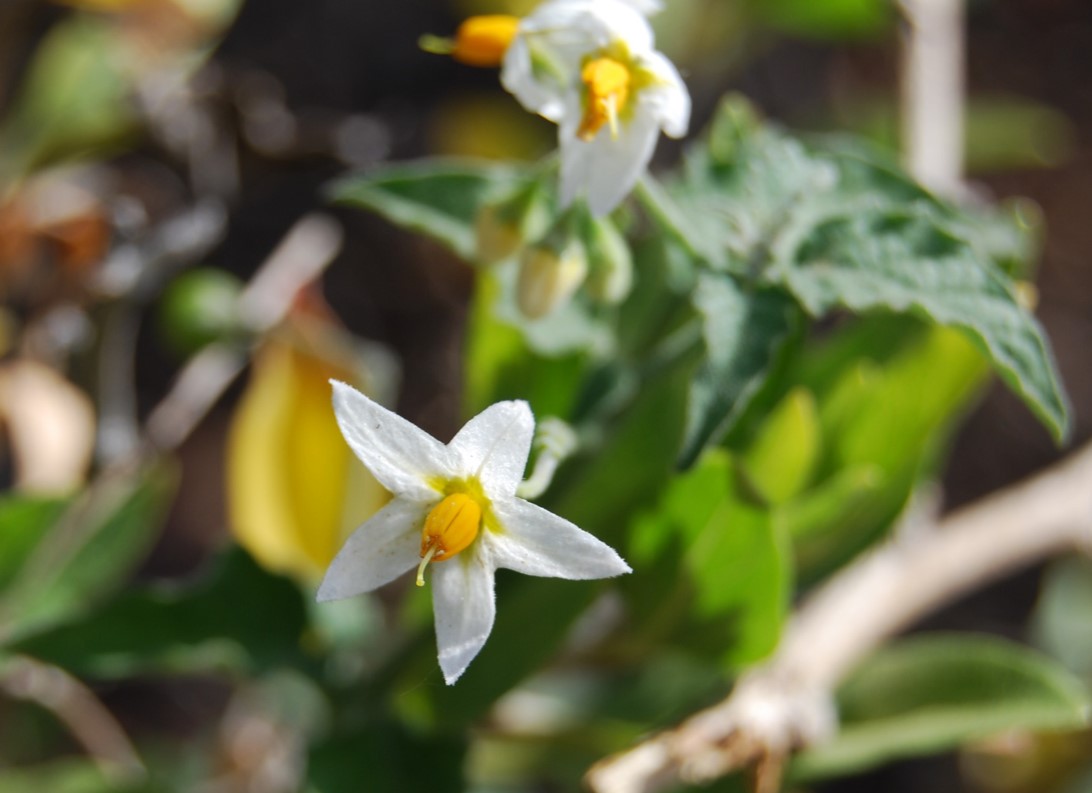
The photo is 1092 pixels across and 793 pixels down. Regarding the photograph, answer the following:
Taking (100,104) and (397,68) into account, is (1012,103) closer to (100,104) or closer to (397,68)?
(397,68)

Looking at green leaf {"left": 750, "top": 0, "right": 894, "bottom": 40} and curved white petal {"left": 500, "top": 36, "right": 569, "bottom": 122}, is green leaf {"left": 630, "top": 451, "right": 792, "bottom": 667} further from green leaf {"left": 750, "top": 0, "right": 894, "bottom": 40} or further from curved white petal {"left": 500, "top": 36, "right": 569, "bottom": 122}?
green leaf {"left": 750, "top": 0, "right": 894, "bottom": 40}

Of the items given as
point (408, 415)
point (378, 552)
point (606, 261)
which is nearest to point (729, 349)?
point (606, 261)

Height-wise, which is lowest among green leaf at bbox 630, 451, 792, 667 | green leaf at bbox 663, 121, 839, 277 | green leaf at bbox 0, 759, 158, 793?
green leaf at bbox 0, 759, 158, 793

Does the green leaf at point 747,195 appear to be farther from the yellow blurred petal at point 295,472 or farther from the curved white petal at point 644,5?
the yellow blurred petal at point 295,472

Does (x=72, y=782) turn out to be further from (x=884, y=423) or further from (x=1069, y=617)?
(x=1069, y=617)

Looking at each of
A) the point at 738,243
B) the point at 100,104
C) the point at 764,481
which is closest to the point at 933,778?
the point at 764,481

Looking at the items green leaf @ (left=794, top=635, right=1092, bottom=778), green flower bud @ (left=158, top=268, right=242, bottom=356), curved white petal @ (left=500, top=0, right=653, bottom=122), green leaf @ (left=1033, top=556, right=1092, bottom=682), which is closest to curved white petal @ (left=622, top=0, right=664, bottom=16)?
curved white petal @ (left=500, top=0, right=653, bottom=122)

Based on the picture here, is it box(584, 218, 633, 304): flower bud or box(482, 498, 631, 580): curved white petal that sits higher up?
box(584, 218, 633, 304): flower bud
